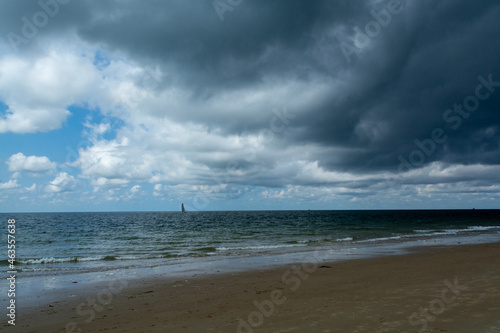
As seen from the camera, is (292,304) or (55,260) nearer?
(292,304)

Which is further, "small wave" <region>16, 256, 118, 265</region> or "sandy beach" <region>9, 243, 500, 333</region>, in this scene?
"small wave" <region>16, 256, 118, 265</region>

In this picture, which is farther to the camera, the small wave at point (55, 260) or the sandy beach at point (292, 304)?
the small wave at point (55, 260)

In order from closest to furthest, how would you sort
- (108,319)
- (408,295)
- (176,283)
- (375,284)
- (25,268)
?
(108,319), (408,295), (375,284), (176,283), (25,268)

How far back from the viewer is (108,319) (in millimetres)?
Answer: 9195

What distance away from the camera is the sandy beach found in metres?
7.75

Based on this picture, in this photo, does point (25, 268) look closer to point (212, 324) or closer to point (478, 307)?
point (212, 324)

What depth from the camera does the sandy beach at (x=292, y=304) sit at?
7746 mm

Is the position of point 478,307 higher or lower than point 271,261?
higher

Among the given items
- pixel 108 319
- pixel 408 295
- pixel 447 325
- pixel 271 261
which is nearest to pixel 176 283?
pixel 108 319

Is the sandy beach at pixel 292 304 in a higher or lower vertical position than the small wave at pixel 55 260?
higher

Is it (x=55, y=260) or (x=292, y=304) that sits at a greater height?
(x=292, y=304)

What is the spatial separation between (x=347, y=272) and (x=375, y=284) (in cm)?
316

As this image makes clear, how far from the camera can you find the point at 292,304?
973 centimetres

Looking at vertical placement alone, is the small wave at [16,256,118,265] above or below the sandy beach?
below
